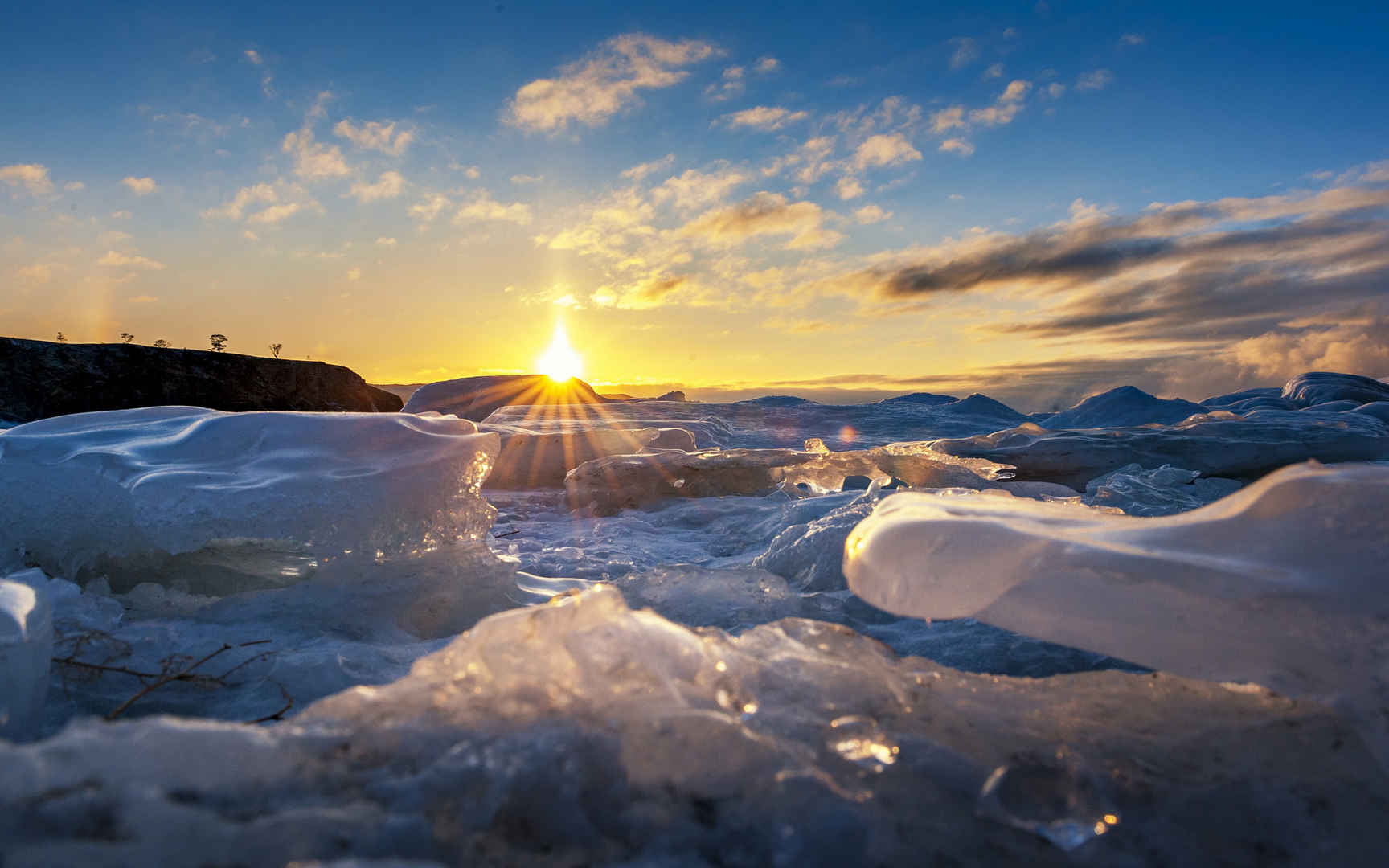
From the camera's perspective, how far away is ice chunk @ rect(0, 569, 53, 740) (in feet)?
3.65

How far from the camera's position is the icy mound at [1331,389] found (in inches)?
655

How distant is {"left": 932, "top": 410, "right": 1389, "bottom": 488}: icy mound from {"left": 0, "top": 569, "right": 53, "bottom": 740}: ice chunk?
7113 millimetres

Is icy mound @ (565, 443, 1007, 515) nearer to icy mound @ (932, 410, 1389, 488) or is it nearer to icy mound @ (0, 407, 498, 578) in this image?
icy mound @ (932, 410, 1389, 488)

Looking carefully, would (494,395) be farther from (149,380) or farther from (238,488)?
(238,488)

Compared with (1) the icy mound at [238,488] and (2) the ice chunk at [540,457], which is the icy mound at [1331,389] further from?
(1) the icy mound at [238,488]

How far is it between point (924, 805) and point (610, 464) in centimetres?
469

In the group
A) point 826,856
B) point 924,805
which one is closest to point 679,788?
point 826,856

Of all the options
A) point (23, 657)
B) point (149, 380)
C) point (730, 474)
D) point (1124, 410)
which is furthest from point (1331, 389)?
point (149, 380)

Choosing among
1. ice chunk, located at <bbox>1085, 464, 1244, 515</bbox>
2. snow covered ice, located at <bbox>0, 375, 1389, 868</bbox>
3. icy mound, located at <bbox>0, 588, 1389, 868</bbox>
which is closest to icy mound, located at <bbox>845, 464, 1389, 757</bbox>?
snow covered ice, located at <bbox>0, 375, 1389, 868</bbox>

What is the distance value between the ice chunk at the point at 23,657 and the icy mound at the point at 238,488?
1.01m

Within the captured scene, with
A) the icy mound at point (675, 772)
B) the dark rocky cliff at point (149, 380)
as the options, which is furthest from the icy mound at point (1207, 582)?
the dark rocky cliff at point (149, 380)

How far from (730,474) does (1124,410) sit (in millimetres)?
26699

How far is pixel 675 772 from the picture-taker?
0.83m

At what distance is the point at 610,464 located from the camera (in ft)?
17.8
